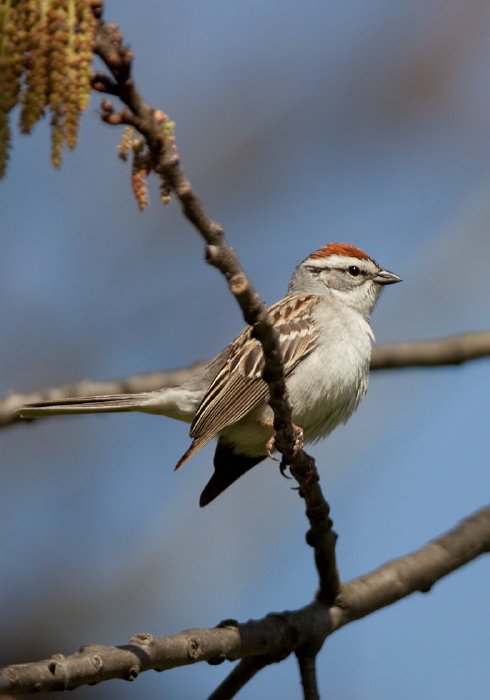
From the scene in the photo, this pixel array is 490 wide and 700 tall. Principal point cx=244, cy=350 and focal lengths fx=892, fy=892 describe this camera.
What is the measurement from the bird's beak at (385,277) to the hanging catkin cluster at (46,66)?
12.3ft

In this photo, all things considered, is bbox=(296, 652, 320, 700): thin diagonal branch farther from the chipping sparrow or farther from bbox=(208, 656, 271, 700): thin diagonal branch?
the chipping sparrow

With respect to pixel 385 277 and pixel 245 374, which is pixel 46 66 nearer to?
pixel 245 374

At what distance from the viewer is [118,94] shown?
1596mm

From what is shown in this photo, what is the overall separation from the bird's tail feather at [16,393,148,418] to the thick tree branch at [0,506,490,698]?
1.31 m

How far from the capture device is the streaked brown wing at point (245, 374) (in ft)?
14.0

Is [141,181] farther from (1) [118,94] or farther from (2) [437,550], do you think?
(2) [437,550]

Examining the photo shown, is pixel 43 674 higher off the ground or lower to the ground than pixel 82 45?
lower

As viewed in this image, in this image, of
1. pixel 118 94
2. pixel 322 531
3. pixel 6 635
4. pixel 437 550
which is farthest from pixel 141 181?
pixel 6 635

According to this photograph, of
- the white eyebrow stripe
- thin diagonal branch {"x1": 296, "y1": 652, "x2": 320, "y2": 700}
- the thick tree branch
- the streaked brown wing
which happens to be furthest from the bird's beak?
thin diagonal branch {"x1": 296, "y1": 652, "x2": 320, "y2": 700}

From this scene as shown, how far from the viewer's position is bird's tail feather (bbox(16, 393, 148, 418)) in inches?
157

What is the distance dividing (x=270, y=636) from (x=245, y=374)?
4.71ft

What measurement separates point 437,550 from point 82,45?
3212 mm

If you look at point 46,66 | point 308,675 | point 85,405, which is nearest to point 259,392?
point 85,405

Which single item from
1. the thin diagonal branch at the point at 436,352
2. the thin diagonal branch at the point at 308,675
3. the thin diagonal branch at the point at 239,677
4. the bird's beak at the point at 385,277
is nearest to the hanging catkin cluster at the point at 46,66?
the thin diagonal branch at the point at 239,677
